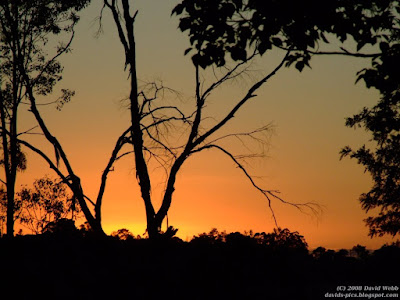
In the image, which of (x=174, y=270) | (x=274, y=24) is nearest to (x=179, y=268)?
(x=174, y=270)

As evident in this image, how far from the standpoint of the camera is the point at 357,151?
93.0 feet

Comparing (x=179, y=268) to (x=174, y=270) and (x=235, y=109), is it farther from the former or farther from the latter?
(x=235, y=109)

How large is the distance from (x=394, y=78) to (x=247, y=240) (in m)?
5.76

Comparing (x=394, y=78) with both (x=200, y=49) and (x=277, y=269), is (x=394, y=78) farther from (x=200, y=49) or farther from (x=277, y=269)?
(x=277, y=269)

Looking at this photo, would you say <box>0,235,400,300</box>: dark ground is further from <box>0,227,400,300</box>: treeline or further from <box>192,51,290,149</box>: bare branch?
<box>192,51,290,149</box>: bare branch

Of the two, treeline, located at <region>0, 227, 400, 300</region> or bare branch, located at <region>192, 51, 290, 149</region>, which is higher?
bare branch, located at <region>192, 51, 290, 149</region>

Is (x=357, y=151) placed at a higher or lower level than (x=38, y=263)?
higher

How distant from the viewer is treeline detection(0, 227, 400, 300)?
11594 millimetres

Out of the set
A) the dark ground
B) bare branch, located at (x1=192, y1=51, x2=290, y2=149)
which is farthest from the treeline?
bare branch, located at (x1=192, y1=51, x2=290, y2=149)

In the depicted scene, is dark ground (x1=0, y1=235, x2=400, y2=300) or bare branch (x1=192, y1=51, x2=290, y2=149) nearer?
dark ground (x1=0, y1=235, x2=400, y2=300)

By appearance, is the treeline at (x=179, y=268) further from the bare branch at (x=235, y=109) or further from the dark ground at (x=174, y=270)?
the bare branch at (x=235, y=109)

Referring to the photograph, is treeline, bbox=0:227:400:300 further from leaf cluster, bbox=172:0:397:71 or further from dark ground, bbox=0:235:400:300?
leaf cluster, bbox=172:0:397:71

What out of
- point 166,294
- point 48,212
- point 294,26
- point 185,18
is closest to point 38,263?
point 166,294

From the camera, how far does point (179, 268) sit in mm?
12453
